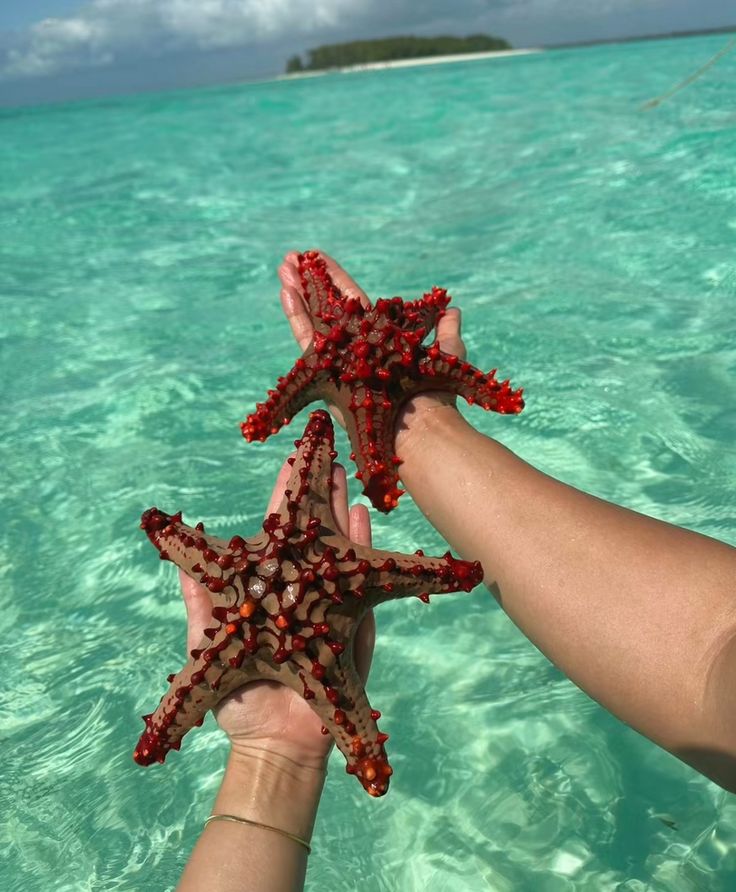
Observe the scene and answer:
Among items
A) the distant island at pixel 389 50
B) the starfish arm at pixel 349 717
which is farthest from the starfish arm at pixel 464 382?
the distant island at pixel 389 50

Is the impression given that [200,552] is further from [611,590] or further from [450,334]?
[450,334]

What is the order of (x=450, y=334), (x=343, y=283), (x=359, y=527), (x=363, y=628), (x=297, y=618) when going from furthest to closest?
1. (x=343, y=283)
2. (x=450, y=334)
3. (x=359, y=527)
4. (x=363, y=628)
5. (x=297, y=618)

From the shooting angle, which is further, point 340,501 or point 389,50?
point 389,50

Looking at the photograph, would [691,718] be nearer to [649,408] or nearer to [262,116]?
[649,408]

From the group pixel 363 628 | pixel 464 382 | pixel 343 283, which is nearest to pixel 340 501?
pixel 363 628

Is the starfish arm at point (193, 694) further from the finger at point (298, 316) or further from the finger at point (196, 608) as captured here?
the finger at point (298, 316)

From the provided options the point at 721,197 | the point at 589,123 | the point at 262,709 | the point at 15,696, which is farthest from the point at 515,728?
the point at 589,123
